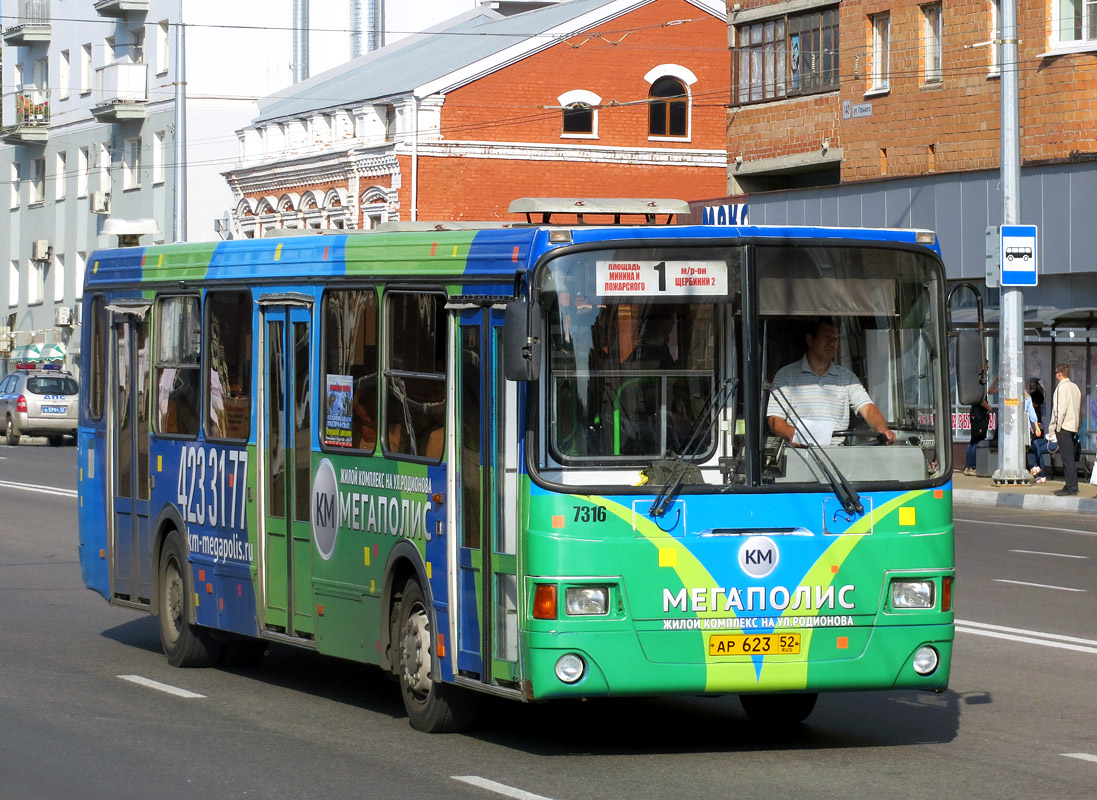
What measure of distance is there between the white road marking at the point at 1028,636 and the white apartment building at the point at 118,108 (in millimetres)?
47221

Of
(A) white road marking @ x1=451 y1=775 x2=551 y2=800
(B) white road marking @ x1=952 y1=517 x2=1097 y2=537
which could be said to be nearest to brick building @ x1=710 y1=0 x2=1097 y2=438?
(B) white road marking @ x1=952 y1=517 x2=1097 y2=537

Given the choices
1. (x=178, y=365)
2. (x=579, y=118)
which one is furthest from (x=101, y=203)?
(x=178, y=365)

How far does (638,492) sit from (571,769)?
1216 mm

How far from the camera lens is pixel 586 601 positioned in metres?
8.38

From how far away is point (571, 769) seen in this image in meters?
8.42

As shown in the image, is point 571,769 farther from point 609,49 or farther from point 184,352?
point 609,49

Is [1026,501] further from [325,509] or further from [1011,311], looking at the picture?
[325,509]

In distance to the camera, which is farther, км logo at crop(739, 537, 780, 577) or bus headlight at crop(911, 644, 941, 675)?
bus headlight at crop(911, 644, 941, 675)

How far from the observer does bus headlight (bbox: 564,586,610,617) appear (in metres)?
8.36

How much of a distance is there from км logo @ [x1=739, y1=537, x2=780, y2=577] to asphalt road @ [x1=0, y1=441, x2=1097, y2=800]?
0.84 meters

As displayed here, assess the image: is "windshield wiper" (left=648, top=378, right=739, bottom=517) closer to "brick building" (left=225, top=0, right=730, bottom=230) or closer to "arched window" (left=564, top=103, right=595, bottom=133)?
"brick building" (left=225, top=0, right=730, bottom=230)

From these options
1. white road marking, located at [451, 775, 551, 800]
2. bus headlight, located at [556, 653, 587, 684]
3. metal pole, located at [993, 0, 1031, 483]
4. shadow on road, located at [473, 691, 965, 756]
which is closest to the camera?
white road marking, located at [451, 775, 551, 800]

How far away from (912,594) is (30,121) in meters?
64.8

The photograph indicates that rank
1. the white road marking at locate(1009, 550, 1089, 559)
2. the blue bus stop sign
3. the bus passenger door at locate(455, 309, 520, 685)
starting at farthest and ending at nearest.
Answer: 1. the blue bus stop sign
2. the white road marking at locate(1009, 550, 1089, 559)
3. the bus passenger door at locate(455, 309, 520, 685)
